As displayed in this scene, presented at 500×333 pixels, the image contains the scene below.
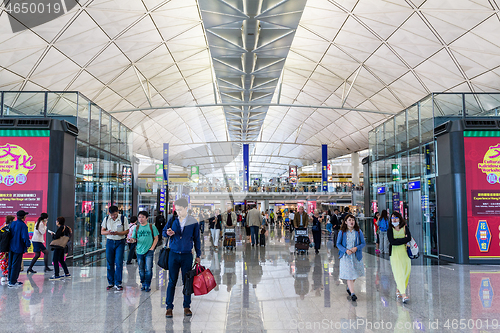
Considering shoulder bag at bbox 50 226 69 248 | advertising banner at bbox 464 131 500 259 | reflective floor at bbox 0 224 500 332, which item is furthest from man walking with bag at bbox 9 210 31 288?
advertising banner at bbox 464 131 500 259

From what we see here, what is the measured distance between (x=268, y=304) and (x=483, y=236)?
8.67 m

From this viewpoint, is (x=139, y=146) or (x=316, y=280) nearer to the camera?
(x=316, y=280)

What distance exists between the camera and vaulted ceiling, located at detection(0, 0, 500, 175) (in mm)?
16516

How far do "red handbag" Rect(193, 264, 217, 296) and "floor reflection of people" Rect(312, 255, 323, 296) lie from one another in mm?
2544

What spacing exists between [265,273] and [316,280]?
4.96ft

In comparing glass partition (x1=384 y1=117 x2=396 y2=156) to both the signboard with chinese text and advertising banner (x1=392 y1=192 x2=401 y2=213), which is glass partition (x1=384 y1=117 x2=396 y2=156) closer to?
advertising banner (x1=392 y1=192 x2=401 y2=213)

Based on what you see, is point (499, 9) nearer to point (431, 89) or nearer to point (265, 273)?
point (431, 89)

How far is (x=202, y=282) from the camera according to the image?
5746mm

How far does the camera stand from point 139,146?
1742 inches

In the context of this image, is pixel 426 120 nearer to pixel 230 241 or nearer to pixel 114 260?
pixel 230 241

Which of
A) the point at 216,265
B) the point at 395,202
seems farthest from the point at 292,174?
the point at 216,265

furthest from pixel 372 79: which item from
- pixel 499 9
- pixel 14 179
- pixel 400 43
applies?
pixel 14 179

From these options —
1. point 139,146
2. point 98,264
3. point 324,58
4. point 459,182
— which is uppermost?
point 324,58

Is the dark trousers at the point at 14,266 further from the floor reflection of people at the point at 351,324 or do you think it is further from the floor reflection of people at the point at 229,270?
the floor reflection of people at the point at 351,324
